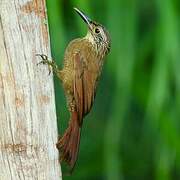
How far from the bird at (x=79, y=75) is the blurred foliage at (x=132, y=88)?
0.40 meters

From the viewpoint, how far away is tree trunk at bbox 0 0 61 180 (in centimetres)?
449

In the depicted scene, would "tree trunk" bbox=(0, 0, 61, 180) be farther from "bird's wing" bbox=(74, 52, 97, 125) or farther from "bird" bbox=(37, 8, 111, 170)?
"bird's wing" bbox=(74, 52, 97, 125)

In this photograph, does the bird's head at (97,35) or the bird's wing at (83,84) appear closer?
the bird's wing at (83,84)

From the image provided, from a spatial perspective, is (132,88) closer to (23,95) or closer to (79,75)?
(79,75)

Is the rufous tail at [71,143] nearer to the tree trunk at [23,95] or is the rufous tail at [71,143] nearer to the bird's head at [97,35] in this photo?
the tree trunk at [23,95]

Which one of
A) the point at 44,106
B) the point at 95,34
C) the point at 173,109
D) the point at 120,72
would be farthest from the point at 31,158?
the point at 173,109

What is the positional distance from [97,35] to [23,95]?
1.45m

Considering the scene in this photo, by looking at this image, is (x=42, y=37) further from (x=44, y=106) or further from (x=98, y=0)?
(x=98, y=0)

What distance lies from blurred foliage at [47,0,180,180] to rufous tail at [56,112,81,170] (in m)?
1.31

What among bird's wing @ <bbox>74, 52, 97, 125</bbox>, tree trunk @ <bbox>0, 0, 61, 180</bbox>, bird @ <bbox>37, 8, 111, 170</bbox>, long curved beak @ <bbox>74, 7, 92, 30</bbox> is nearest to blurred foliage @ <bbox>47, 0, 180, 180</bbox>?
long curved beak @ <bbox>74, 7, 92, 30</bbox>

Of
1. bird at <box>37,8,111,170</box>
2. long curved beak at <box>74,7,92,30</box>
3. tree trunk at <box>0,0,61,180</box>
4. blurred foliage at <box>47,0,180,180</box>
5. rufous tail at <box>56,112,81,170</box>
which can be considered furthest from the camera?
blurred foliage at <box>47,0,180,180</box>

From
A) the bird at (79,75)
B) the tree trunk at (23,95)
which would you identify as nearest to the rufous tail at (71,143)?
the bird at (79,75)

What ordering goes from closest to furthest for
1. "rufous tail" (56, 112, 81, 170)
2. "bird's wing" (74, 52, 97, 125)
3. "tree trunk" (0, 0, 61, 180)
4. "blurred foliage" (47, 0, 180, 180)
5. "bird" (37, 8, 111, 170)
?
"tree trunk" (0, 0, 61, 180)
"rufous tail" (56, 112, 81, 170)
"bird" (37, 8, 111, 170)
"bird's wing" (74, 52, 97, 125)
"blurred foliage" (47, 0, 180, 180)

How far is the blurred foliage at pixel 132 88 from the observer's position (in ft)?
21.3
